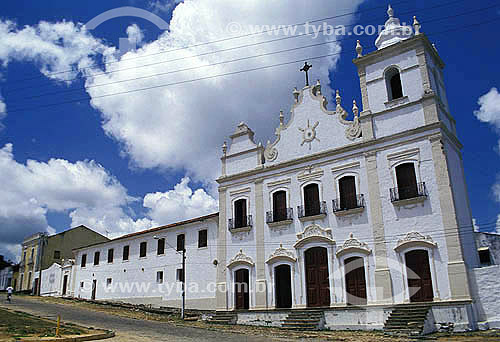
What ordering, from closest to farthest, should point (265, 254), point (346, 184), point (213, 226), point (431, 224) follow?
point (431, 224), point (346, 184), point (265, 254), point (213, 226)

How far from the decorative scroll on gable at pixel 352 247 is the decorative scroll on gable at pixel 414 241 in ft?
4.48

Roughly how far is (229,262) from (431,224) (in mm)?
10768

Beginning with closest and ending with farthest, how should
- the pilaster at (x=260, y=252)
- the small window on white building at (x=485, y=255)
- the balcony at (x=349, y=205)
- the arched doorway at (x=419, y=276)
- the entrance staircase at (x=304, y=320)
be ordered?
the arched doorway at (x=419, y=276)
the entrance staircase at (x=304, y=320)
the balcony at (x=349, y=205)
the pilaster at (x=260, y=252)
the small window on white building at (x=485, y=255)

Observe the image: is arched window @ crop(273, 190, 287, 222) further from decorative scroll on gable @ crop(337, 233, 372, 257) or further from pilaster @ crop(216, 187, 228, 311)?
decorative scroll on gable @ crop(337, 233, 372, 257)

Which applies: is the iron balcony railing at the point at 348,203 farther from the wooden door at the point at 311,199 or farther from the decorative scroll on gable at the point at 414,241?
the decorative scroll on gable at the point at 414,241

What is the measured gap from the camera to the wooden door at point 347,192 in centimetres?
2064

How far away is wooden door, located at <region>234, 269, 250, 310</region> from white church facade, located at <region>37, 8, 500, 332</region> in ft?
0.17

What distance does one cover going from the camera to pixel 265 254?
2269cm

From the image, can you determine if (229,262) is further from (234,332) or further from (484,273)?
(484,273)

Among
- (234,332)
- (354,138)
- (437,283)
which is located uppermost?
(354,138)

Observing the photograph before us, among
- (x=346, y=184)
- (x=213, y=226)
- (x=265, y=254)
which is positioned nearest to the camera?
(x=346, y=184)

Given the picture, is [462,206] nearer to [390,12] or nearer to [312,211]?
[312,211]

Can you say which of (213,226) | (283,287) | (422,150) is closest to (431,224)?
(422,150)

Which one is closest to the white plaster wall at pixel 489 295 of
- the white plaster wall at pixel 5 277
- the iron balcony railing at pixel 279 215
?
the iron balcony railing at pixel 279 215
